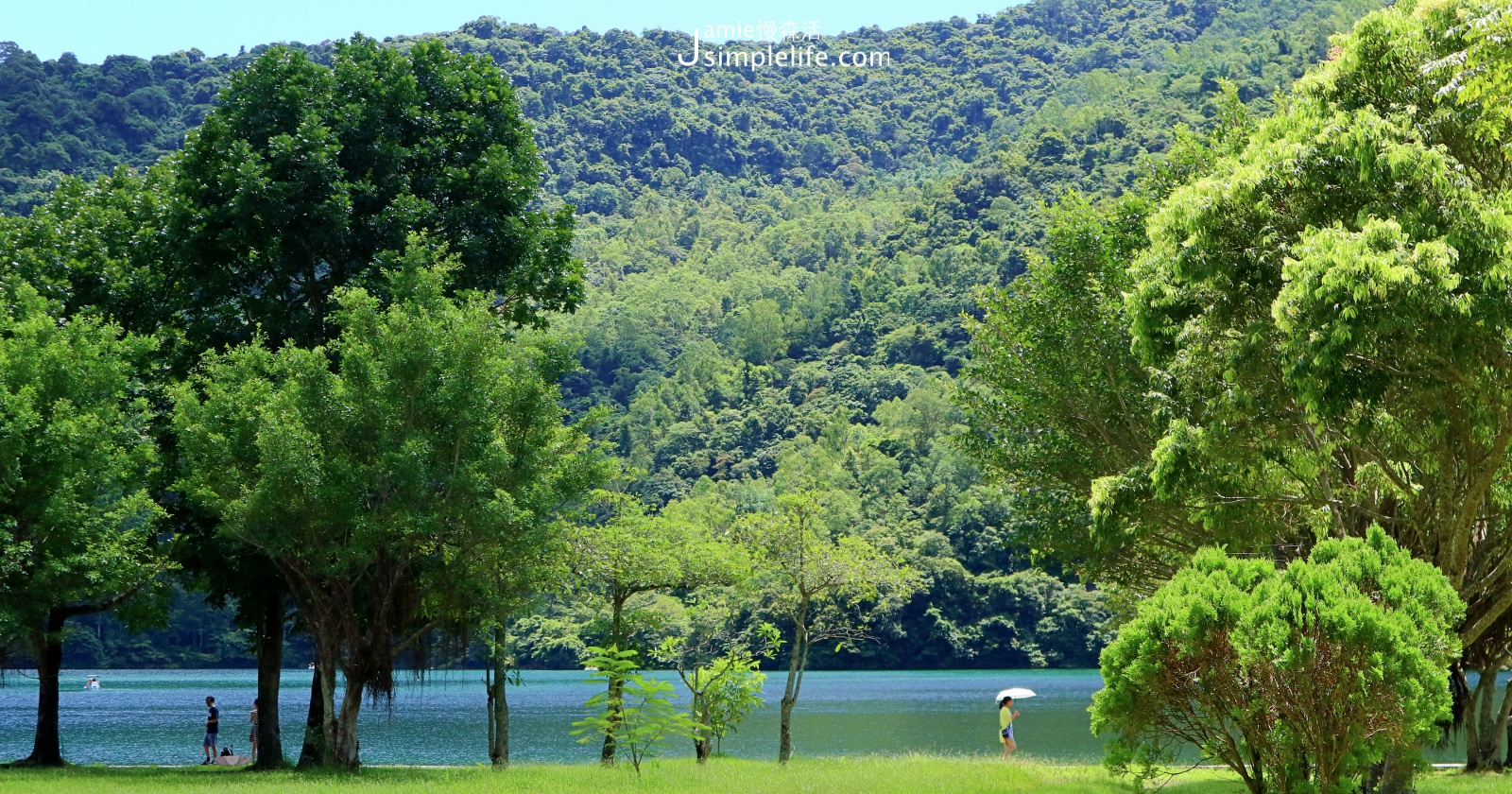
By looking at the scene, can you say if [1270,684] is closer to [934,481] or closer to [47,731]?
[47,731]

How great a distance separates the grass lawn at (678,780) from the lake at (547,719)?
2025 mm

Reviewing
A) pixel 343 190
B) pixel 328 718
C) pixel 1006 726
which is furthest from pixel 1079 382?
pixel 328 718

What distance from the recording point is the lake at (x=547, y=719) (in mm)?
40125

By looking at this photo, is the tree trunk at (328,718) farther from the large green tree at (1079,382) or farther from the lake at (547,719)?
the large green tree at (1079,382)

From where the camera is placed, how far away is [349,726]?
22.8m

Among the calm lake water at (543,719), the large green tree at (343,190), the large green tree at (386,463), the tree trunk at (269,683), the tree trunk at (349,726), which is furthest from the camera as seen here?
the calm lake water at (543,719)

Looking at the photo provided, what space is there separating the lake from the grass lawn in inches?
79.7

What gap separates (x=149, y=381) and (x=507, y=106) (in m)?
9.13

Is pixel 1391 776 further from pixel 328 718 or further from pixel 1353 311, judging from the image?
pixel 328 718

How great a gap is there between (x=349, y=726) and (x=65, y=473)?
6.43 metres

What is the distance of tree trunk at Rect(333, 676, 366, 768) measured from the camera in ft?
73.5

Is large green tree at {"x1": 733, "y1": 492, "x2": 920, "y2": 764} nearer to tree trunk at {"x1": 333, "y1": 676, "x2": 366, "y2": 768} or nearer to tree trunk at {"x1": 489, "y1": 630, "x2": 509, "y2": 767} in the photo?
tree trunk at {"x1": 489, "y1": 630, "x2": 509, "y2": 767}

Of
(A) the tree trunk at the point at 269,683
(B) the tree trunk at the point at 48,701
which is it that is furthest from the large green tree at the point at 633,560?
(B) the tree trunk at the point at 48,701

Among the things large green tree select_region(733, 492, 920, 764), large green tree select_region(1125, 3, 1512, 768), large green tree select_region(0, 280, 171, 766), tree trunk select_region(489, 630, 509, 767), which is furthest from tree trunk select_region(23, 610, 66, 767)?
large green tree select_region(1125, 3, 1512, 768)
